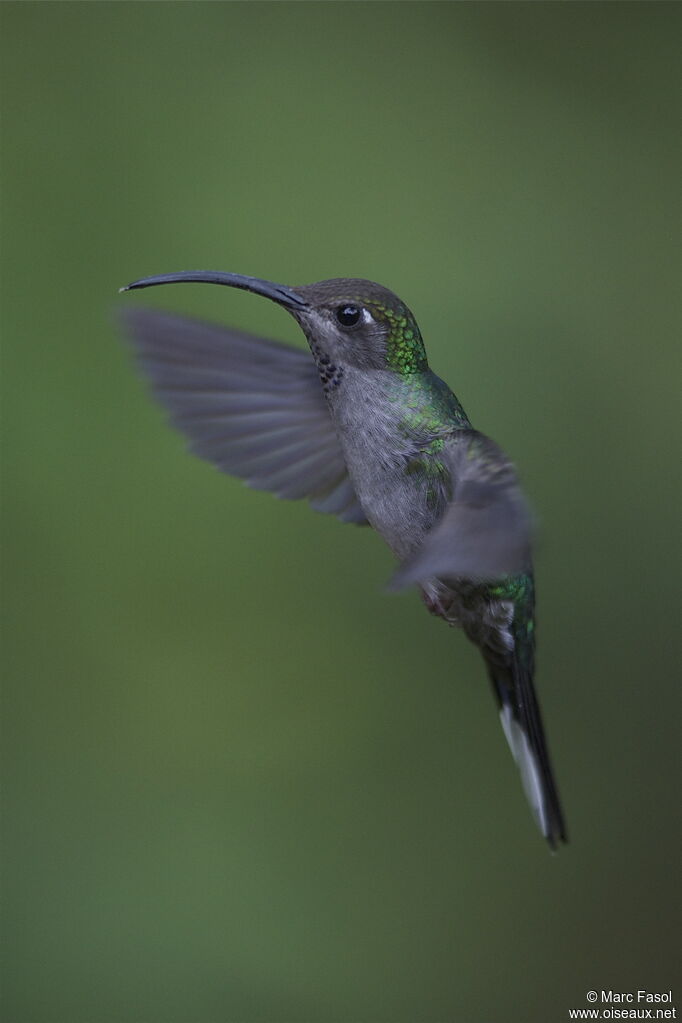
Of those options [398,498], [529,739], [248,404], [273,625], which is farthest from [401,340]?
[273,625]

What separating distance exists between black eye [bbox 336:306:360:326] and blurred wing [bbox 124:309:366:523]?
0.27 metres

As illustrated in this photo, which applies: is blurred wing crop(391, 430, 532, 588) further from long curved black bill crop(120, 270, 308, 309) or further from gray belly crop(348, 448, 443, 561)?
long curved black bill crop(120, 270, 308, 309)

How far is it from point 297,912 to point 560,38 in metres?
2.17

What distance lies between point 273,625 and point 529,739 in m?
Answer: 1.43

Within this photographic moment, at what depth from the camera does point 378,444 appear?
4.13 ft

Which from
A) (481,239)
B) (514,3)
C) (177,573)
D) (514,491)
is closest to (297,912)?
→ (177,573)

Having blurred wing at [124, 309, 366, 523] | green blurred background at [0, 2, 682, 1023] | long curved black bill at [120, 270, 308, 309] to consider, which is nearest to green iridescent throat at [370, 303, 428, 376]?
long curved black bill at [120, 270, 308, 309]

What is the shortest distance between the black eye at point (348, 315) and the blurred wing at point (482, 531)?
0.68 ft

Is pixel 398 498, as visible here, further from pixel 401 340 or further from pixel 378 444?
pixel 401 340

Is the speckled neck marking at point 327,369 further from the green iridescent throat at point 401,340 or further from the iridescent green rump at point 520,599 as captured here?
the iridescent green rump at point 520,599

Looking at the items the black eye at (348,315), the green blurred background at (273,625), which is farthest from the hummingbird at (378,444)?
the green blurred background at (273,625)

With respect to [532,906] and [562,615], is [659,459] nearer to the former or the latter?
[562,615]

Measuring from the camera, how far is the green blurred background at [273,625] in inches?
108

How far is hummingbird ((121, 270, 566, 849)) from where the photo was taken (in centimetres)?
104
